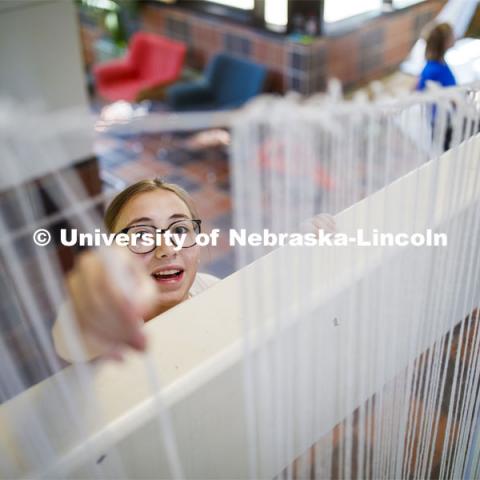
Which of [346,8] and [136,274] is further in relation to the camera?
[346,8]

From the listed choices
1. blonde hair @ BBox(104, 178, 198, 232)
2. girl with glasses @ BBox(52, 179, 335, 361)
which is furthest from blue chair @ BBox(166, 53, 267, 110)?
blonde hair @ BBox(104, 178, 198, 232)

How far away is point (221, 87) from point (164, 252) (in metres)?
4.35

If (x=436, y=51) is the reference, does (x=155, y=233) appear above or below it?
above

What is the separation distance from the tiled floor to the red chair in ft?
1.92

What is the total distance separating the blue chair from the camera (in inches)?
210

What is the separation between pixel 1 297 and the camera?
3.56ft

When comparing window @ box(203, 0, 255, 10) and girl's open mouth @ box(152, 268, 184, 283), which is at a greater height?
girl's open mouth @ box(152, 268, 184, 283)

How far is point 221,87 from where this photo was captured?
5.56 meters

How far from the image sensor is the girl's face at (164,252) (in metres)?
1.37

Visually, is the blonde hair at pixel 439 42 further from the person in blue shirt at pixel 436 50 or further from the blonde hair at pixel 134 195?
the blonde hair at pixel 134 195

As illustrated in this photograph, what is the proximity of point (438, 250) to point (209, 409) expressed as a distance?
49 centimetres

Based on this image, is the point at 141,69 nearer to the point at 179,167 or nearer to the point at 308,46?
the point at 179,167
